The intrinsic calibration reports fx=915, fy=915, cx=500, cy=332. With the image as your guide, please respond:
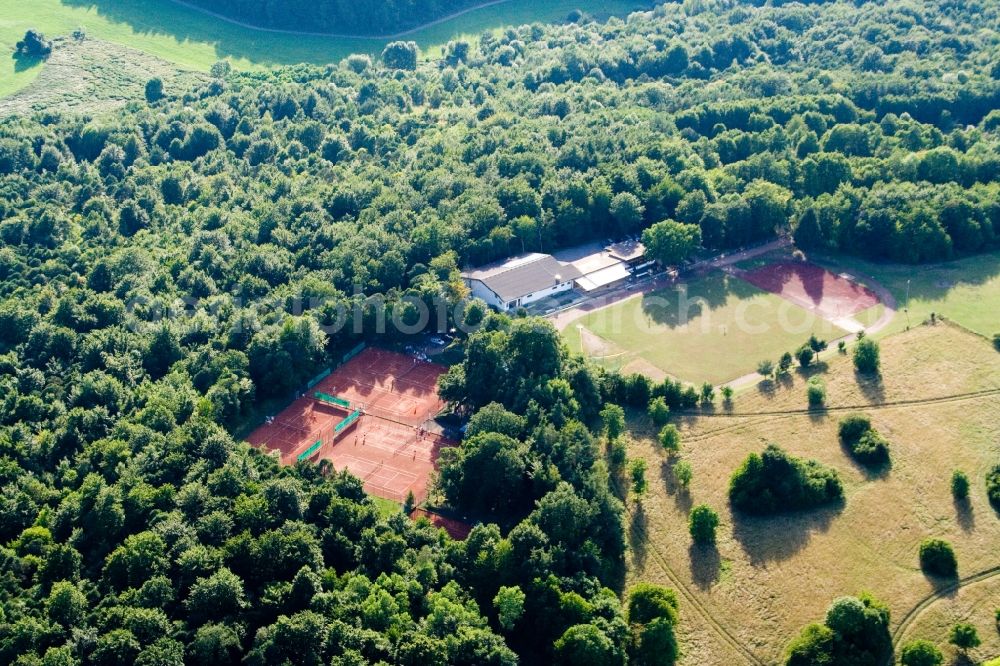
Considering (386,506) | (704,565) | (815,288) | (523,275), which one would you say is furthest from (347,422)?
(815,288)

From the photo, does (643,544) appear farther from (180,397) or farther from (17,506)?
(17,506)

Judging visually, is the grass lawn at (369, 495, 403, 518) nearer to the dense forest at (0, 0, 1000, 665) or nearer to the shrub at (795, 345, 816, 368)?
the dense forest at (0, 0, 1000, 665)

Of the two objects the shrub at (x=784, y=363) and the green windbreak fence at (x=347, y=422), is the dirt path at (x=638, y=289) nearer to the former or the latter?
the shrub at (x=784, y=363)

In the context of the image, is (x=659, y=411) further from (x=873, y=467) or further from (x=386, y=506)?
(x=386, y=506)

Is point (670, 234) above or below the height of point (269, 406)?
above

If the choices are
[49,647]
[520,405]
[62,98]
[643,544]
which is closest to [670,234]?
[520,405]
